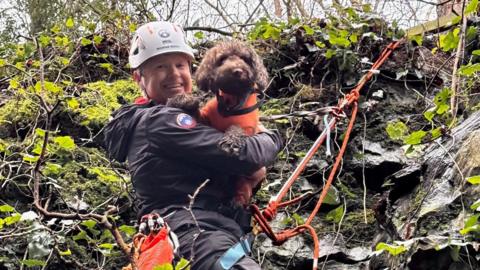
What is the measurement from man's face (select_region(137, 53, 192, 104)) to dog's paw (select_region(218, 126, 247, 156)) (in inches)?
18.0

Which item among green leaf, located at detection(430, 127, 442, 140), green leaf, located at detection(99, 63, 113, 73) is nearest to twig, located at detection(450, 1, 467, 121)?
green leaf, located at detection(430, 127, 442, 140)

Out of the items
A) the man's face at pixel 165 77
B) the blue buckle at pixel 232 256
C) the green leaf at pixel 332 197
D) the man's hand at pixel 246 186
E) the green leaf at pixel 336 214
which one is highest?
the man's face at pixel 165 77

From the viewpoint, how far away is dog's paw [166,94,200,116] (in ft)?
10.4

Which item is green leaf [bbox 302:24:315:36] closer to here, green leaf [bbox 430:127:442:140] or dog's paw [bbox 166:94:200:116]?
green leaf [bbox 430:127:442:140]

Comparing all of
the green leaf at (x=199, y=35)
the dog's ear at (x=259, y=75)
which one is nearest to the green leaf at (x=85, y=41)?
the green leaf at (x=199, y=35)

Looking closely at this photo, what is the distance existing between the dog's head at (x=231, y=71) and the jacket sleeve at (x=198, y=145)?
245mm

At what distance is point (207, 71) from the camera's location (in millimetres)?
3316

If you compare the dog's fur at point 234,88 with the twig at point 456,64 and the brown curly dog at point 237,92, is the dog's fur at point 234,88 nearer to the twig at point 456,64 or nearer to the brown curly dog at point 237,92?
the brown curly dog at point 237,92

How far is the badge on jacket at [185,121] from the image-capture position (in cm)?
304

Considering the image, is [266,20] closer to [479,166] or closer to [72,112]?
[72,112]

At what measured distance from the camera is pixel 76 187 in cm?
457

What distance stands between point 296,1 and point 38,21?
401 centimetres

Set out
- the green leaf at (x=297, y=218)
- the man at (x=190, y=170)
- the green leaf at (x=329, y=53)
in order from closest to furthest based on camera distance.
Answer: the man at (x=190, y=170) → the green leaf at (x=297, y=218) → the green leaf at (x=329, y=53)

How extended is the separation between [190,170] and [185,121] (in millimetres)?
233
